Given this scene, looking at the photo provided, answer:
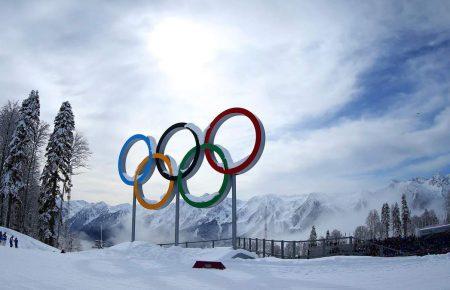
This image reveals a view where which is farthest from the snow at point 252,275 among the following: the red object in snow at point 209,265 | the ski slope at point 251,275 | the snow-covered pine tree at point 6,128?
the snow-covered pine tree at point 6,128

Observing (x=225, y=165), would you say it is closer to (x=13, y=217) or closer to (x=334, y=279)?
(x=334, y=279)

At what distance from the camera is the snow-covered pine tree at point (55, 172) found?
37562 millimetres

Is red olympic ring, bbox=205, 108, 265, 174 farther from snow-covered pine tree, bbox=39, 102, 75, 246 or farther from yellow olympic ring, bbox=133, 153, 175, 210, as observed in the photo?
snow-covered pine tree, bbox=39, 102, 75, 246

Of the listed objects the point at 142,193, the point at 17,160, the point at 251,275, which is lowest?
the point at 251,275

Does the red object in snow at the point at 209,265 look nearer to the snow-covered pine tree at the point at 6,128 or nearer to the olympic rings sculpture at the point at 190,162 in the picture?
the olympic rings sculpture at the point at 190,162

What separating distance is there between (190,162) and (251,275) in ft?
44.3

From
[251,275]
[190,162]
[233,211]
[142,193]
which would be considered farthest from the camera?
[142,193]

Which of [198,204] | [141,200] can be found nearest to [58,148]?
[141,200]

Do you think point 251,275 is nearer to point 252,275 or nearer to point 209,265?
point 252,275

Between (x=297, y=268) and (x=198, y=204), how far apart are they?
1025 centimetres

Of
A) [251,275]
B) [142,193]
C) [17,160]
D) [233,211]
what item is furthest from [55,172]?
[251,275]

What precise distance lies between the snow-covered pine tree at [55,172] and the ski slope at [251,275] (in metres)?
21.7

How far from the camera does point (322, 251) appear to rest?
22172mm

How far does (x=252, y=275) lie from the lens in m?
15.1
